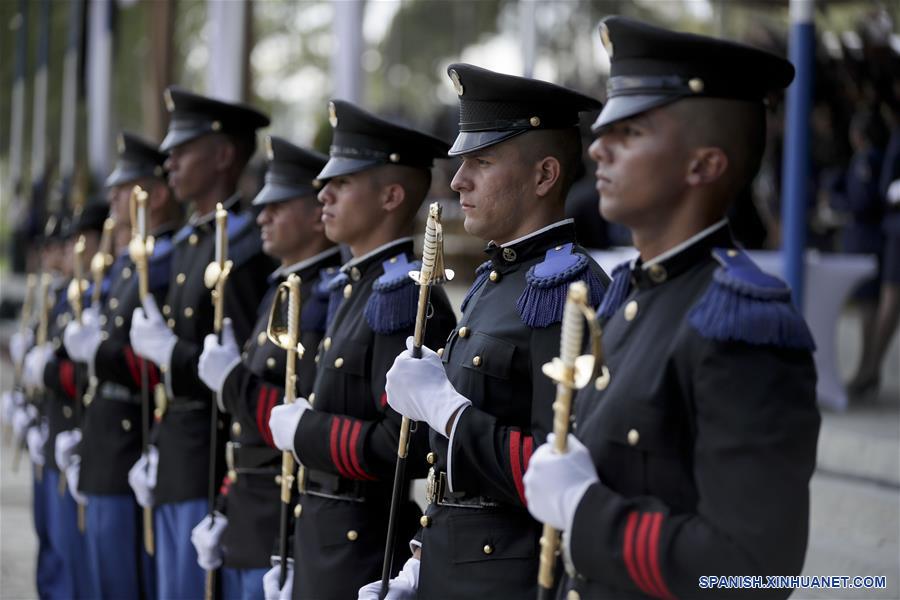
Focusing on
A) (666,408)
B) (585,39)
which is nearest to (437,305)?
(666,408)

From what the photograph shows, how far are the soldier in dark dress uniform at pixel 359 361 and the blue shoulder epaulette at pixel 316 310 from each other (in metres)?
0.19

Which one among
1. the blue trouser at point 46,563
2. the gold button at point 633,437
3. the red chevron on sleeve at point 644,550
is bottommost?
the blue trouser at point 46,563

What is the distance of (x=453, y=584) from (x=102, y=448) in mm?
2753

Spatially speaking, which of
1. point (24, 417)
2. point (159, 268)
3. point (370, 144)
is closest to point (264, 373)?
point (370, 144)

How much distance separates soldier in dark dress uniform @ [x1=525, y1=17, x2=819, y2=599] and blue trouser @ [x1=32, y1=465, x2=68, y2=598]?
4.40 metres

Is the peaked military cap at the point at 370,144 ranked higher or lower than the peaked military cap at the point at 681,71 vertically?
lower

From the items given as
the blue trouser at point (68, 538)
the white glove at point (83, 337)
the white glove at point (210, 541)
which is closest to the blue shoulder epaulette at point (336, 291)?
the white glove at point (210, 541)

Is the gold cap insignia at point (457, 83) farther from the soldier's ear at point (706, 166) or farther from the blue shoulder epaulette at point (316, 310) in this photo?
the blue shoulder epaulette at point (316, 310)

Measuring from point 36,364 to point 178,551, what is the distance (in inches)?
99.0

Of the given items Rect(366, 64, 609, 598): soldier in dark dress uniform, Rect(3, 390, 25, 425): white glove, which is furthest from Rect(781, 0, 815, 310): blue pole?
Rect(3, 390, 25, 425): white glove

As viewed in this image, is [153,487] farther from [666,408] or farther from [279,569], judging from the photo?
[666,408]

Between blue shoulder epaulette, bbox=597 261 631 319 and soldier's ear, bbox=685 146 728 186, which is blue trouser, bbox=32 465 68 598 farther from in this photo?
soldier's ear, bbox=685 146 728 186

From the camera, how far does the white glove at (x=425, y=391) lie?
2556 mm

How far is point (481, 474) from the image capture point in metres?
2.55
